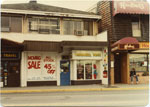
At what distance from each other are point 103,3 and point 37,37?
25.1ft

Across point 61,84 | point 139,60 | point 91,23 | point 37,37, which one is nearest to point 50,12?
point 37,37

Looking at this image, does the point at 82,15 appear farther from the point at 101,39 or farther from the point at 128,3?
the point at 128,3

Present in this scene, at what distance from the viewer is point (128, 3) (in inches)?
878

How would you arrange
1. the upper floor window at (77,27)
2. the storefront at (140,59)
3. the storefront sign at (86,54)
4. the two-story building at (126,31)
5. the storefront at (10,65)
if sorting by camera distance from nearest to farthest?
1. the storefront at (10,65)
2. the storefront sign at (86,54)
3. the two-story building at (126,31)
4. the upper floor window at (77,27)
5. the storefront at (140,59)

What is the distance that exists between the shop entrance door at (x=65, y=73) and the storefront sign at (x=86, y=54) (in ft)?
4.11

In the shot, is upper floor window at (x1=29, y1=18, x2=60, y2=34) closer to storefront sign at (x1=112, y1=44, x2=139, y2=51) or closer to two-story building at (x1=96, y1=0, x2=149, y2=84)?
two-story building at (x1=96, y1=0, x2=149, y2=84)

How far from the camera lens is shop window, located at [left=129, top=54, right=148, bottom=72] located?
2342 cm

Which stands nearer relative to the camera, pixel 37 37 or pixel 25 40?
pixel 25 40

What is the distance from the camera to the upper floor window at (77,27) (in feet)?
76.2

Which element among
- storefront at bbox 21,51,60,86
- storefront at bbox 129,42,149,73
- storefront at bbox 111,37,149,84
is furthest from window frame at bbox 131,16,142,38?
storefront at bbox 21,51,60,86

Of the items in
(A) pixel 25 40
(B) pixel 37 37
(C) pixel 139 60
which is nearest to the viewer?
(A) pixel 25 40

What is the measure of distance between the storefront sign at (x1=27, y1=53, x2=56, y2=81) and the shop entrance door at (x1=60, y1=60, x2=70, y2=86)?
0.79m

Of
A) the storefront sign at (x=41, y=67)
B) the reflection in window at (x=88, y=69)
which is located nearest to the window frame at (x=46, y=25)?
the storefront sign at (x=41, y=67)

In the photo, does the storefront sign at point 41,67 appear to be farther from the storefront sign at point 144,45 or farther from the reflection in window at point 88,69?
the storefront sign at point 144,45
